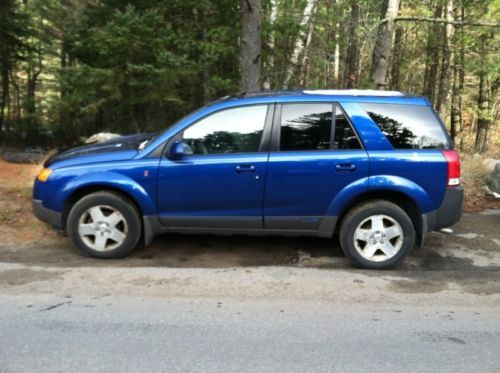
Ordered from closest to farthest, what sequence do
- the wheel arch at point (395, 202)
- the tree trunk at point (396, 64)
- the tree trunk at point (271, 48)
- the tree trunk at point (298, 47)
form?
1. the wheel arch at point (395, 202)
2. the tree trunk at point (271, 48)
3. the tree trunk at point (298, 47)
4. the tree trunk at point (396, 64)

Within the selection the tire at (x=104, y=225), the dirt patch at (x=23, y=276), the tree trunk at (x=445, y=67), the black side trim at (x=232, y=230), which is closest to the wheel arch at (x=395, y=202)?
the black side trim at (x=232, y=230)

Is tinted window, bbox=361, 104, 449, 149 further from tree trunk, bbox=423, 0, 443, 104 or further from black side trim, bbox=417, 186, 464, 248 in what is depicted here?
tree trunk, bbox=423, 0, 443, 104

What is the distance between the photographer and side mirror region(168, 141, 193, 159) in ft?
17.0

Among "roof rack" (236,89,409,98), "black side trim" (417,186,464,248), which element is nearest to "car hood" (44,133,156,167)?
"roof rack" (236,89,409,98)

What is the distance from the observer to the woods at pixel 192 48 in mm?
10241

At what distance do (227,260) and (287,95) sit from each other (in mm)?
1989

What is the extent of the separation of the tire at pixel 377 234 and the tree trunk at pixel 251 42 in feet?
15.3

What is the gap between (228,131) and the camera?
17.6 feet

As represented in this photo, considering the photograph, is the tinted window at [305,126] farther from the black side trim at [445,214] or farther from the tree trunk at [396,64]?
the tree trunk at [396,64]

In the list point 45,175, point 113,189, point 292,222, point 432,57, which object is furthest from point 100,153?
point 432,57

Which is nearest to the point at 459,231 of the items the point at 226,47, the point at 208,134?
the point at 208,134

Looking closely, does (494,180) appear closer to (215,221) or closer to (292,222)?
(292,222)

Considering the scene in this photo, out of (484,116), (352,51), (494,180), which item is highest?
(352,51)

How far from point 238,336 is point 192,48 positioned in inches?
343
